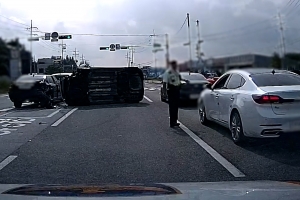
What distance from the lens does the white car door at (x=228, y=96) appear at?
7762 millimetres

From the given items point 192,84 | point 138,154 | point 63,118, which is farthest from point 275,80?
point 63,118

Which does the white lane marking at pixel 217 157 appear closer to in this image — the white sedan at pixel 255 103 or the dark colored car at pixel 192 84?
the white sedan at pixel 255 103

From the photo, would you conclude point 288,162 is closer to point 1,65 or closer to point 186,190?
point 186,190

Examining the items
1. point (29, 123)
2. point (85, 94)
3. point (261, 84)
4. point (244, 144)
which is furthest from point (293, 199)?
point (85, 94)

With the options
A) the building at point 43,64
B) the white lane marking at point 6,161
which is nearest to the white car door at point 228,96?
the building at point 43,64

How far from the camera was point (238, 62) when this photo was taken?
5094 mm

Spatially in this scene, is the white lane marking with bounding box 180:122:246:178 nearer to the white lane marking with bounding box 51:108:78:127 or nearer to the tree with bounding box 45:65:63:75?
the tree with bounding box 45:65:63:75

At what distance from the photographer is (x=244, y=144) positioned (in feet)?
32.9

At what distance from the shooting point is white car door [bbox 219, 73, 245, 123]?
25.5 ft

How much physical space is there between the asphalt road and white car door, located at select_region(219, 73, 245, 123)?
53cm

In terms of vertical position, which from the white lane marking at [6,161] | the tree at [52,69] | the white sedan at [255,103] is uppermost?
the tree at [52,69]

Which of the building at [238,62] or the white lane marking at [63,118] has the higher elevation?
the building at [238,62]

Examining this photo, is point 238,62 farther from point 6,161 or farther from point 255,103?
point 6,161

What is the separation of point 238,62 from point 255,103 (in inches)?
140
